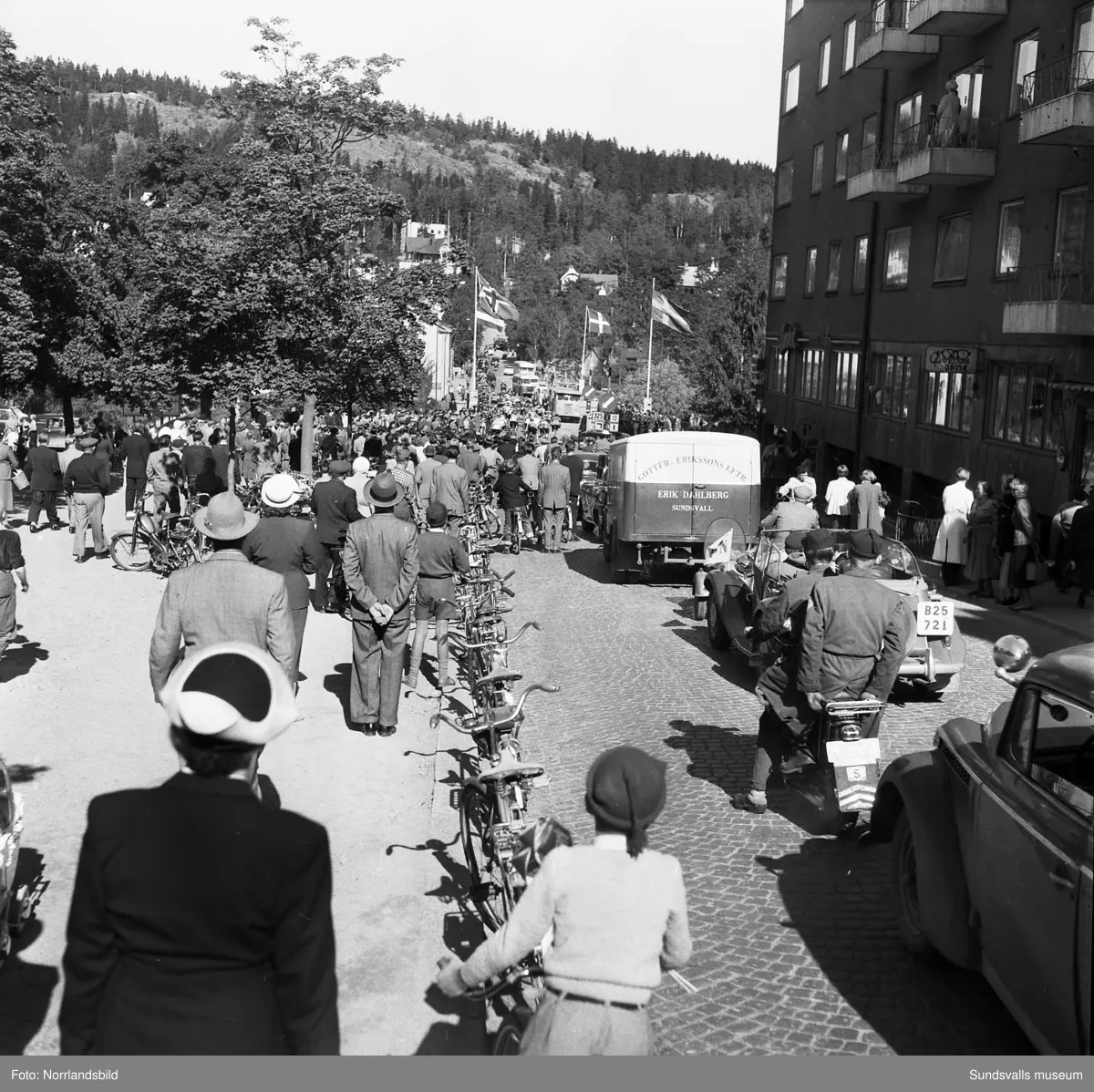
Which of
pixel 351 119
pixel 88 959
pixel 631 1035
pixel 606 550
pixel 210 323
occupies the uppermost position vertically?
pixel 351 119

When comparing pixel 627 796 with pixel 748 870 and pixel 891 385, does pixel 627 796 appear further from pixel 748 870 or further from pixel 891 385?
pixel 891 385

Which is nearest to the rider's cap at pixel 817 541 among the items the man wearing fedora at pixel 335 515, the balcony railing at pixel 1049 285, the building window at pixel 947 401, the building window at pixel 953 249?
the man wearing fedora at pixel 335 515

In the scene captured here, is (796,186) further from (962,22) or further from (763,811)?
(763,811)

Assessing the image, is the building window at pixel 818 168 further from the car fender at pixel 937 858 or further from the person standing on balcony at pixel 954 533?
the car fender at pixel 937 858

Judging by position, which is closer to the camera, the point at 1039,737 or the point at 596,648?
the point at 1039,737

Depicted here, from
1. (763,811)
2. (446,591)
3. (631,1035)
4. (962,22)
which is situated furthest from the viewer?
(962,22)

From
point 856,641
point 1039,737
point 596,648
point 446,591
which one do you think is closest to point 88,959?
point 1039,737

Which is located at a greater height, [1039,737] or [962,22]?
[962,22]

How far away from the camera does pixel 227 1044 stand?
9.82 ft

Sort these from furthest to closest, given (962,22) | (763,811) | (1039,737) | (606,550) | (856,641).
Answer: (962,22), (606,550), (763,811), (856,641), (1039,737)

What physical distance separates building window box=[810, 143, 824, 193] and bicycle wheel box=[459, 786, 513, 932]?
117 feet

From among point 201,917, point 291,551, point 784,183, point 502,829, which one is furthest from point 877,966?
point 784,183

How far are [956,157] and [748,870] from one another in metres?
22.9

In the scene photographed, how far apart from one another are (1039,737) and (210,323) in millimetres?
24988
